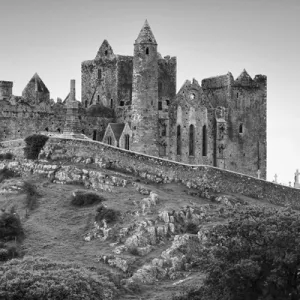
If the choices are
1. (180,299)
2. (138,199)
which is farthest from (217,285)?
(138,199)

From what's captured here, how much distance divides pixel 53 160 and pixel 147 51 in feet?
52.7

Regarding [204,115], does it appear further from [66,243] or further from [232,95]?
[66,243]

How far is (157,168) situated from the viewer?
104 meters

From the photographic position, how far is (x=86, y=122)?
118 m

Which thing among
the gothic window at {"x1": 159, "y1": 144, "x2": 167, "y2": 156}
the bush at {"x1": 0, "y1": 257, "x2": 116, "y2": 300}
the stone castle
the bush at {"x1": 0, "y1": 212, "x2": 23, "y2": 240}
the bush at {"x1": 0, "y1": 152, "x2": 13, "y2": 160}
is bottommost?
the bush at {"x1": 0, "y1": 257, "x2": 116, "y2": 300}

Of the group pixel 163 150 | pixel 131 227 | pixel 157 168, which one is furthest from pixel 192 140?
pixel 131 227

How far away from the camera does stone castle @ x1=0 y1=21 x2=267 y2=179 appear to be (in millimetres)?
112188

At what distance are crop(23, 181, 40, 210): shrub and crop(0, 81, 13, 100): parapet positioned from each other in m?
19.9

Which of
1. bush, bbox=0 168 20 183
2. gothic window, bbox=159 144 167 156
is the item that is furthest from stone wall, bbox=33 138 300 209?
gothic window, bbox=159 144 167 156

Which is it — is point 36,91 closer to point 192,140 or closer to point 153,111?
point 153,111

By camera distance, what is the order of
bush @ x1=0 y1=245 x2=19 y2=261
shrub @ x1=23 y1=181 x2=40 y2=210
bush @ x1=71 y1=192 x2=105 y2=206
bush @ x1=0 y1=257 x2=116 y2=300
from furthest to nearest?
shrub @ x1=23 y1=181 x2=40 y2=210
bush @ x1=71 y1=192 x2=105 y2=206
bush @ x1=0 y1=245 x2=19 y2=261
bush @ x1=0 y1=257 x2=116 y2=300

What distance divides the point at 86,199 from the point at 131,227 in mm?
7679

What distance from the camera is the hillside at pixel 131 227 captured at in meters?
84.4

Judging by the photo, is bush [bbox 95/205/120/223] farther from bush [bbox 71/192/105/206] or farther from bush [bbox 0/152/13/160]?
bush [bbox 0/152/13/160]
